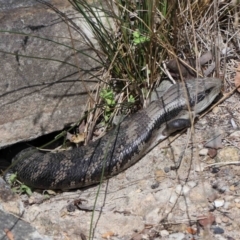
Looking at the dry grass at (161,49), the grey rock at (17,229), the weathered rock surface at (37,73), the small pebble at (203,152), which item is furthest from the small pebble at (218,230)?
the weathered rock surface at (37,73)

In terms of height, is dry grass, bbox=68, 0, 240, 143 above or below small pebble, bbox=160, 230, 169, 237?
above

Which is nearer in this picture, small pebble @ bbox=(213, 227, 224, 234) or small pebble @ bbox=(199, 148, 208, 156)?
small pebble @ bbox=(213, 227, 224, 234)

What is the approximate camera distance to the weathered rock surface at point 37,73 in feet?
20.4

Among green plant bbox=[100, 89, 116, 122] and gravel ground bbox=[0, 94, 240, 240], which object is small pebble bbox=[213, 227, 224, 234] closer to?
gravel ground bbox=[0, 94, 240, 240]

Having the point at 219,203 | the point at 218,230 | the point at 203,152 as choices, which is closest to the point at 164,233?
the point at 218,230

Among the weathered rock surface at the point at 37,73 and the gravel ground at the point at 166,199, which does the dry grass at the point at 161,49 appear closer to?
the weathered rock surface at the point at 37,73

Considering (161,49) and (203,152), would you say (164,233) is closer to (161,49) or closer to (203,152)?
(203,152)

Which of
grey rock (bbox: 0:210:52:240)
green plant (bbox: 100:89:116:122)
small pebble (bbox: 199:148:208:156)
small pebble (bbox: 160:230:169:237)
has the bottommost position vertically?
small pebble (bbox: 160:230:169:237)

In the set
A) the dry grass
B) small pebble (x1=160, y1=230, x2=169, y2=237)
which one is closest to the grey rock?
small pebble (x1=160, y1=230, x2=169, y2=237)

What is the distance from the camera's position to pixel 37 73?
6301 mm

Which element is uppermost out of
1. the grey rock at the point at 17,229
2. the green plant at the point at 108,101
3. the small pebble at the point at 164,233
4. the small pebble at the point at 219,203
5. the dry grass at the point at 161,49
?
the dry grass at the point at 161,49

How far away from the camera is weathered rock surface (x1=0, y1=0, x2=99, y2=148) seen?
6.21 m

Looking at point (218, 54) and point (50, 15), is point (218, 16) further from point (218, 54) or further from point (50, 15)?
point (50, 15)

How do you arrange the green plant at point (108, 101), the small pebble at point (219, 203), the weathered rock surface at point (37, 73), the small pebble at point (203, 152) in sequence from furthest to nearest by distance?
the green plant at point (108, 101), the weathered rock surface at point (37, 73), the small pebble at point (203, 152), the small pebble at point (219, 203)
